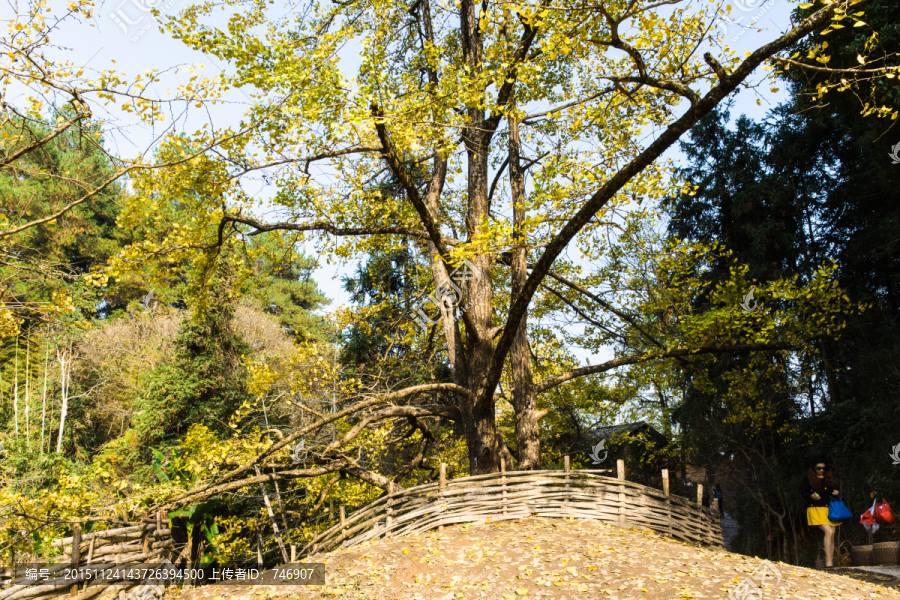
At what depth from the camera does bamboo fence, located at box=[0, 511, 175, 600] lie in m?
4.70

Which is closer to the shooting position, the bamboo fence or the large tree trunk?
the bamboo fence

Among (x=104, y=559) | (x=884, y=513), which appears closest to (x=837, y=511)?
(x=884, y=513)

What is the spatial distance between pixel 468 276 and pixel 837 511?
5.15 meters

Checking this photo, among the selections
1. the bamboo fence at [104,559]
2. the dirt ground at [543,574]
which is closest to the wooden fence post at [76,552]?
the bamboo fence at [104,559]

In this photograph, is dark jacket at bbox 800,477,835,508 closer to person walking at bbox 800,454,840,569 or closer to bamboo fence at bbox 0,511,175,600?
person walking at bbox 800,454,840,569

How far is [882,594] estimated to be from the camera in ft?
15.6

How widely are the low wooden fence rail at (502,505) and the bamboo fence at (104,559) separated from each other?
1.68 meters

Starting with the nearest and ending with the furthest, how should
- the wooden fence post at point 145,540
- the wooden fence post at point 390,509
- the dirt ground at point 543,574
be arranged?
the dirt ground at point 543,574 < the wooden fence post at point 145,540 < the wooden fence post at point 390,509

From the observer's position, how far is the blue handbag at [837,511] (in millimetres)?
6152

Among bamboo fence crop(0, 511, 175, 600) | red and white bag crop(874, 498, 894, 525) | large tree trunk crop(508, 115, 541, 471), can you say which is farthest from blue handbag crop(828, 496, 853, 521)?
bamboo fence crop(0, 511, 175, 600)

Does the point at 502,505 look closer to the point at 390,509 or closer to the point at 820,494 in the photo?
the point at 390,509

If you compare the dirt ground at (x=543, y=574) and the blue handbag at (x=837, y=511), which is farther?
the blue handbag at (x=837, y=511)

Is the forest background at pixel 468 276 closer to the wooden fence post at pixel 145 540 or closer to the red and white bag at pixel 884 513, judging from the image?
the wooden fence post at pixel 145 540

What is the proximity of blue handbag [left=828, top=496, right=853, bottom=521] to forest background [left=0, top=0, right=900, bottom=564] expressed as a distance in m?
2.16
